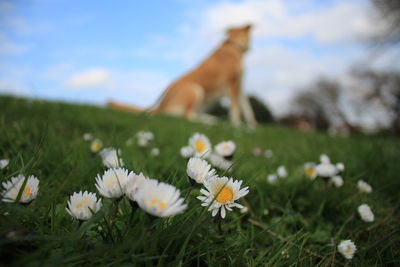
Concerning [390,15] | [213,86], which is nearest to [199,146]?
[390,15]

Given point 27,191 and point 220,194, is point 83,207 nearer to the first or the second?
point 27,191

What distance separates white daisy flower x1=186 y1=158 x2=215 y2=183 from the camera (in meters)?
0.73

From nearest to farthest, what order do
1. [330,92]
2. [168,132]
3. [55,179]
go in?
[55,179] < [168,132] < [330,92]

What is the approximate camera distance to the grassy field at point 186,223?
606 mm

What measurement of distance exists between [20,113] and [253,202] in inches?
106

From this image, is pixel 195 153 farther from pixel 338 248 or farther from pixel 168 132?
pixel 168 132

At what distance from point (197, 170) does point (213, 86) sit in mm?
6983

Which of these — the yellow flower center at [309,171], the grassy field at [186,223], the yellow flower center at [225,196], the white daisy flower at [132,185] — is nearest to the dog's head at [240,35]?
the grassy field at [186,223]

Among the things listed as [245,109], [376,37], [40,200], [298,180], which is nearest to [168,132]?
[298,180]

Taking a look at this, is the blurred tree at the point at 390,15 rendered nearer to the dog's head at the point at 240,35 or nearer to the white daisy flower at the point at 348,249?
the dog's head at the point at 240,35

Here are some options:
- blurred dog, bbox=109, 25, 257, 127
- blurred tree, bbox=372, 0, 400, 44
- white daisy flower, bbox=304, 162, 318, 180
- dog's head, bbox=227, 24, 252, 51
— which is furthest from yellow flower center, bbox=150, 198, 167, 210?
dog's head, bbox=227, 24, 252, 51

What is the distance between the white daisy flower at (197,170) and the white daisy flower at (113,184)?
0.16 meters

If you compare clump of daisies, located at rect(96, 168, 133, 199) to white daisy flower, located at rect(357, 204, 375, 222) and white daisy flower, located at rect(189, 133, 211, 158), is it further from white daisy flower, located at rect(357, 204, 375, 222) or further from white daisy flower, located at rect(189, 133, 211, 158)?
white daisy flower, located at rect(357, 204, 375, 222)

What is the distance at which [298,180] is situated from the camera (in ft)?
5.52
